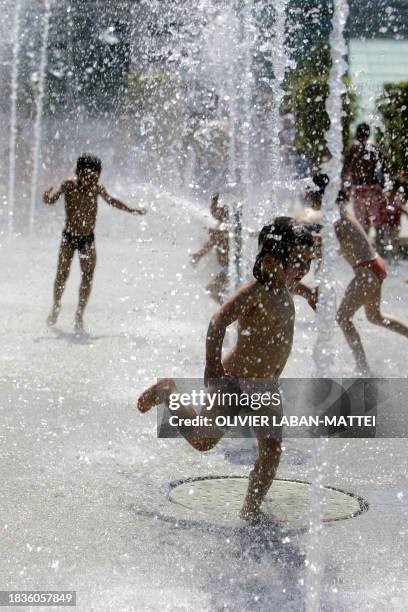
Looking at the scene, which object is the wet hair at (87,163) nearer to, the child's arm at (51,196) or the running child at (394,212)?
the child's arm at (51,196)

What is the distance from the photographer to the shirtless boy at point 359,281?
6438 millimetres

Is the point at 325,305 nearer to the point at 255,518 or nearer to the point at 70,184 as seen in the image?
the point at 255,518

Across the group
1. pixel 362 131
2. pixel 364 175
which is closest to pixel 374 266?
pixel 362 131

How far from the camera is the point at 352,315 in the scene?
6.66 metres

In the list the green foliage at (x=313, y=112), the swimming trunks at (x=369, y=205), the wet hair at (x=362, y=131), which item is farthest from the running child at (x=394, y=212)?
the green foliage at (x=313, y=112)

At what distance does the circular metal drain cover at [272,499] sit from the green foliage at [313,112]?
9.52 metres

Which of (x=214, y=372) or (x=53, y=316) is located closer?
(x=214, y=372)

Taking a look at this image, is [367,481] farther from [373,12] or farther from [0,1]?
[373,12]

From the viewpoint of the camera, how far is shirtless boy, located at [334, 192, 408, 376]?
6.44m

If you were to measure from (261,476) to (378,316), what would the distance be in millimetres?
2761

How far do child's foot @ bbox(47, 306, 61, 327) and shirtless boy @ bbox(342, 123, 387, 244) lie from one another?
421cm

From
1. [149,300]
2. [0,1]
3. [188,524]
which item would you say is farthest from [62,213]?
[188,524]

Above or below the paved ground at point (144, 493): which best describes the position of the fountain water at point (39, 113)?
above

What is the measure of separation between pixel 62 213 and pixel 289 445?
1103 centimetres
